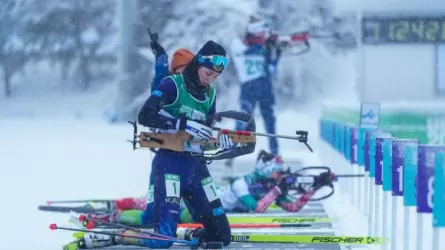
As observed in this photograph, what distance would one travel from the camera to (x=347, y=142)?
12156 mm

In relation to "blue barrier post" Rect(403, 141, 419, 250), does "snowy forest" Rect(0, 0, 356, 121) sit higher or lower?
higher

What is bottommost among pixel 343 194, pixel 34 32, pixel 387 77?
pixel 343 194

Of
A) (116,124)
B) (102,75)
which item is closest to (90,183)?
(116,124)

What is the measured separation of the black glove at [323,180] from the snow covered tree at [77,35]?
42.7 m

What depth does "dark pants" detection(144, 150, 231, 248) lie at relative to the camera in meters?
7.96

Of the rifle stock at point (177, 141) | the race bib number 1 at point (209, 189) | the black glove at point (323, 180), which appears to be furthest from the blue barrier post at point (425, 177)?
the black glove at point (323, 180)

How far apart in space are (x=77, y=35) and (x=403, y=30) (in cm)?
3428

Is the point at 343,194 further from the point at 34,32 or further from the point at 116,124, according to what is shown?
the point at 34,32

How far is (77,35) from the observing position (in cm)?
5603

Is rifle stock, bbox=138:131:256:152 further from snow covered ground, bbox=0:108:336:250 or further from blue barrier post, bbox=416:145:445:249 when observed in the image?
blue barrier post, bbox=416:145:445:249

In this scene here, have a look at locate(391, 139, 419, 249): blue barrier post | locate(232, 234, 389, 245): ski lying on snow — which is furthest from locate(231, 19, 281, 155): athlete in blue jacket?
locate(391, 139, 419, 249): blue barrier post

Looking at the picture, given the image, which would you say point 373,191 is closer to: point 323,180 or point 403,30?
point 323,180

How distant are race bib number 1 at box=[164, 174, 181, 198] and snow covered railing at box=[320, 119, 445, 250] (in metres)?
1.71

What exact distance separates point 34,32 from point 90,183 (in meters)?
40.1
